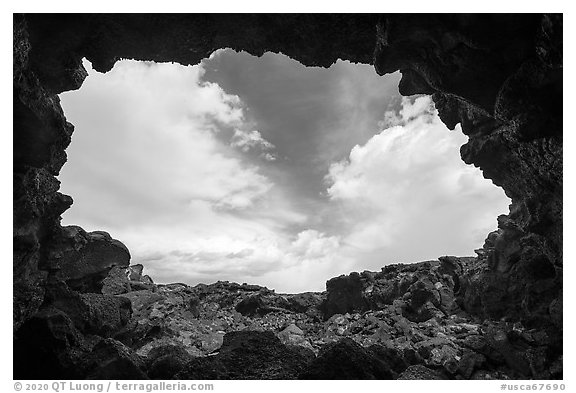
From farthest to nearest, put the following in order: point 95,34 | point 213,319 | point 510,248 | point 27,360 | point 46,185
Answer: point 213,319 < point 510,248 < point 46,185 < point 27,360 < point 95,34

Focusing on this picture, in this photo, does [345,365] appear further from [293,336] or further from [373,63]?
[293,336]

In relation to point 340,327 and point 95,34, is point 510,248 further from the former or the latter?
point 95,34

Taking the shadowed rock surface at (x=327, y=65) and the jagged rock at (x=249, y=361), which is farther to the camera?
the jagged rock at (x=249, y=361)

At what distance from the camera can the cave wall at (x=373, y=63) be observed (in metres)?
8.19

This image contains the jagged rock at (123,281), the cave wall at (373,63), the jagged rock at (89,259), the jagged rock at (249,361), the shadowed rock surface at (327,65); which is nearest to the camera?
the cave wall at (373,63)

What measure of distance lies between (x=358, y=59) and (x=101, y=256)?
1971cm

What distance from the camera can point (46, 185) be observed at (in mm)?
12664

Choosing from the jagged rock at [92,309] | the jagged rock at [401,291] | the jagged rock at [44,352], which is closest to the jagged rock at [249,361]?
the jagged rock at [44,352]

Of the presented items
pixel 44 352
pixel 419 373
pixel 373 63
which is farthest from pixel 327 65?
pixel 44 352

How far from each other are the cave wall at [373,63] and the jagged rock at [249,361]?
5.98m

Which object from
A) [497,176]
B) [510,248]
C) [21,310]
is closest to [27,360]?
[21,310]

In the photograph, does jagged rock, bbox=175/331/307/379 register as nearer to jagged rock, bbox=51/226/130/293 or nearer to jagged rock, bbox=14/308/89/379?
jagged rock, bbox=14/308/89/379

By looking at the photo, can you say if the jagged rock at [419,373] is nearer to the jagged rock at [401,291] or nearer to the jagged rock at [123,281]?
the jagged rock at [401,291]

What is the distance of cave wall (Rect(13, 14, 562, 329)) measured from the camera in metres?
8.19
